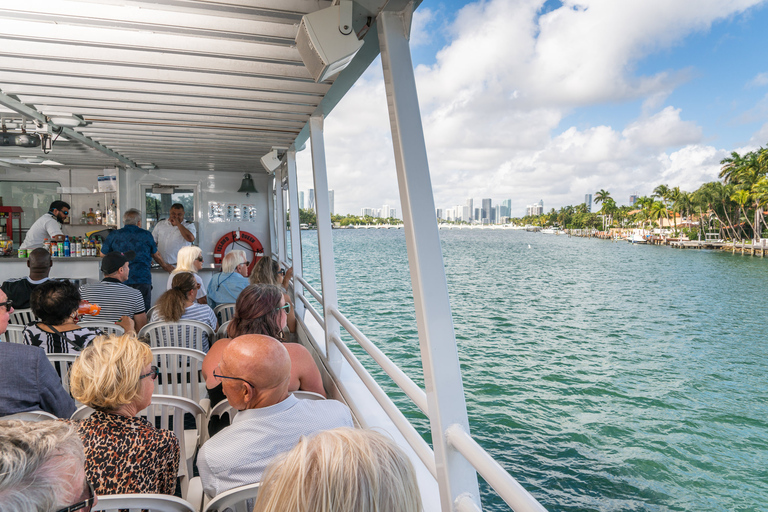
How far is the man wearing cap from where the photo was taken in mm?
2980

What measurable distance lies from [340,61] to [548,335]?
24178 mm

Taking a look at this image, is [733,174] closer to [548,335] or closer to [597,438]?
[548,335]

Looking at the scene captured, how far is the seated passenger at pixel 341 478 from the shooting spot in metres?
0.58

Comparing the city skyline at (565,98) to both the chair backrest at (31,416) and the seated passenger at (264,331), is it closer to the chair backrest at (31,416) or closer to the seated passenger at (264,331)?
the seated passenger at (264,331)

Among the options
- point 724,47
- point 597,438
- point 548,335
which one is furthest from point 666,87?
point 597,438

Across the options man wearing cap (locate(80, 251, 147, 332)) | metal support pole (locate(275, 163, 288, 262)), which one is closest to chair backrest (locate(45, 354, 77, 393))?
man wearing cap (locate(80, 251, 147, 332))

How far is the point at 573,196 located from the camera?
314 ft

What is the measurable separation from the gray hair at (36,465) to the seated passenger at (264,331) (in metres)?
1.24

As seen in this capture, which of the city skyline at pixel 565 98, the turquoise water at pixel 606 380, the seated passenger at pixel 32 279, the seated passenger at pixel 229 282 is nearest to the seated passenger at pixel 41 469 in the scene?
the seated passenger at pixel 229 282

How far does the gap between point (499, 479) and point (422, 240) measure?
2.48 feet

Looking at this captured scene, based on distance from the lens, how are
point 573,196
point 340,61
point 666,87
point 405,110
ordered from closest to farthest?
point 405,110 → point 340,61 → point 666,87 → point 573,196

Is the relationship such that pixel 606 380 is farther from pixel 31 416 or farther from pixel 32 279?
pixel 31 416

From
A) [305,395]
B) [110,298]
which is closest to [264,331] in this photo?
[305,395]

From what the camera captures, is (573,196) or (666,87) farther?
(573,196)
